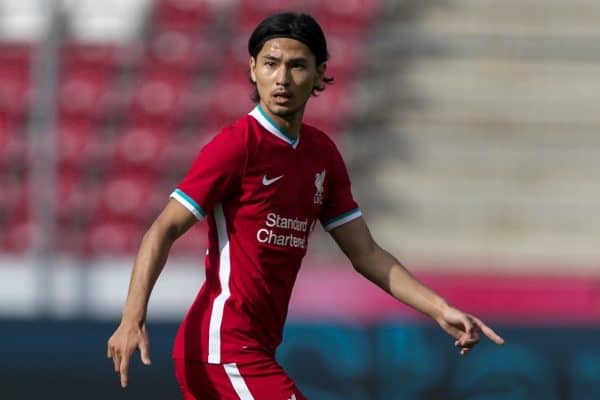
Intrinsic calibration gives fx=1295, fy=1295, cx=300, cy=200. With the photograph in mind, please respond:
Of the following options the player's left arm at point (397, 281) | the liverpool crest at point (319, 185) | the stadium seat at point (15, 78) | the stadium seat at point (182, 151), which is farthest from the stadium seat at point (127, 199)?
the liverpool crest at point (319, 185)

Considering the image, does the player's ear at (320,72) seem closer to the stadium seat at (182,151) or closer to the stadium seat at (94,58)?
the stadium seat at (182,151)

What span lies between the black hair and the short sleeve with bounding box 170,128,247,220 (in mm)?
325

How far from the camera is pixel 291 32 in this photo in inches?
158

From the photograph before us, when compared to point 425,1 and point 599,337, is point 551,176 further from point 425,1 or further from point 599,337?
point 599,337

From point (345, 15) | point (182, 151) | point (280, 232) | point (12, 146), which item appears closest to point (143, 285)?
point (280, 232)

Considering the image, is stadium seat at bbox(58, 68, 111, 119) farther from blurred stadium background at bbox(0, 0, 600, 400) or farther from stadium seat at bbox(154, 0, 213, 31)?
stadium seat at bbox(154, 0, 213, 31)

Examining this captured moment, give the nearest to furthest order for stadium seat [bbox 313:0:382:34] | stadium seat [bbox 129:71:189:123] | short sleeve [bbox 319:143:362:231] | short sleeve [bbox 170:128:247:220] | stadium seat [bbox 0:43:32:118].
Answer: short sleeve [bbox 170:128:247:220] → short sleeve [bbox 319:143:362:231] → stadium seat [bbox 0:43:32:118] → stadium seat [bbox 129:71:189:123] → stadium seat [bbox 313:0:382:34]

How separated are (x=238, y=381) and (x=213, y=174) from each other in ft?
2.11

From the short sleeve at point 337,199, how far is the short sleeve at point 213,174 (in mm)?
429

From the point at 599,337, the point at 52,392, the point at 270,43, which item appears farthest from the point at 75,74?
the point at 270,43

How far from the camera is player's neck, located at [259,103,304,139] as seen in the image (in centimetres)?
407

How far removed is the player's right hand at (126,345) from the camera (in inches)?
140

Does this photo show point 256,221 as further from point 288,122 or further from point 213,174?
point 288,122

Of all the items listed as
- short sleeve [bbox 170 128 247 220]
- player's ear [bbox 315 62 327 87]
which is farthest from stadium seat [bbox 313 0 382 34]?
short sleeve [bbox 170 128 247 220]
